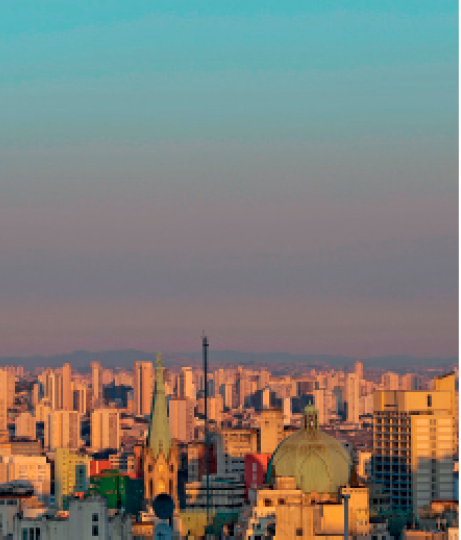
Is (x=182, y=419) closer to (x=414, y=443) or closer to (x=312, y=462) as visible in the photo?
(x=414, y=443)

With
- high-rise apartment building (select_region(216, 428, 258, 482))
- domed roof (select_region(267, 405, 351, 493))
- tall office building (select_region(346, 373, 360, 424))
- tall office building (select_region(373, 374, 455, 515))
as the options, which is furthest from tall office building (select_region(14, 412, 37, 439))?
domed roof (select_region(267, 405, 351, 493))

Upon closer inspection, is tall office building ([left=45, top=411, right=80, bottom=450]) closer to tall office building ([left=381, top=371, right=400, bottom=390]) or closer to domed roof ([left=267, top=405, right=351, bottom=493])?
tall office building ([left=381, top=371, right=400, bottom=390])

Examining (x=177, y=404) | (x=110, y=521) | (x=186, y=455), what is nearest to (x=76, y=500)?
(x=110, y=521)

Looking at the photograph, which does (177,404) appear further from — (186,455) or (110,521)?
(110,521)

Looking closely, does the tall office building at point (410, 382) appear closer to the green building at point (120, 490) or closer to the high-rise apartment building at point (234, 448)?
the high-rise apartment building at point (234, 448)

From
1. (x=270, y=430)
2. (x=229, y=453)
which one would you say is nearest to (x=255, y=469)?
(x=270, y=430)

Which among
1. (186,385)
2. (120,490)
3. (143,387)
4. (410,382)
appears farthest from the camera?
(143,387)
